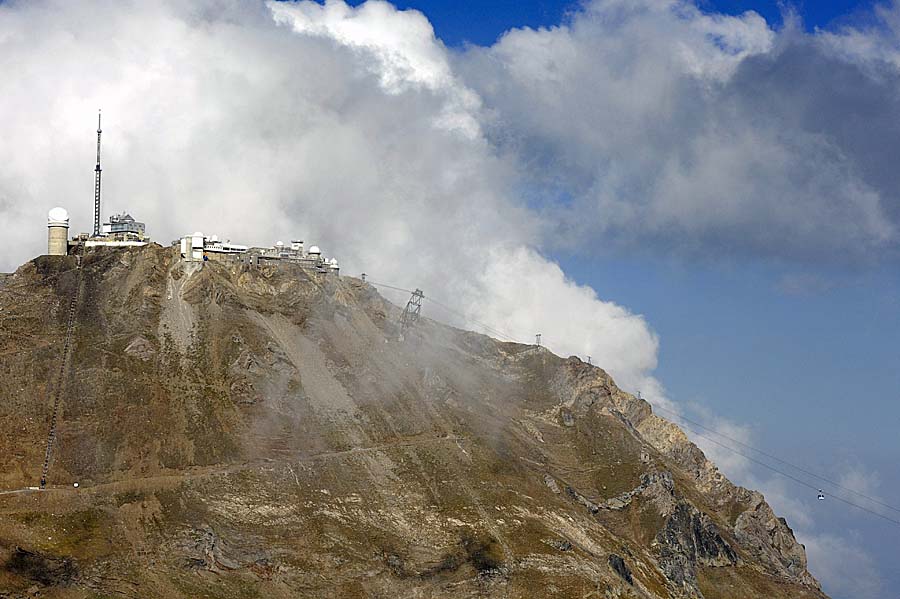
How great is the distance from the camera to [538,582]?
573ft

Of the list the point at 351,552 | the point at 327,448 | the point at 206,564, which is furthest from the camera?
the point at 327,448

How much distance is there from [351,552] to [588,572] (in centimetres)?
4026

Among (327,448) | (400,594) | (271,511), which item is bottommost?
(400,594)

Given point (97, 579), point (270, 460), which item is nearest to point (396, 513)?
point (270, 460)

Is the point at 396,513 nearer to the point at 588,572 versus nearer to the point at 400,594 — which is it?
the point at 400,594

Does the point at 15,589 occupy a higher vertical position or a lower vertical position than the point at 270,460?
lower

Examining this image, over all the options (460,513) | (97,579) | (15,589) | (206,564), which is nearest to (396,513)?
(460,513)

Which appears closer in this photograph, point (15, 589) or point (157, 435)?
point (15, 589)

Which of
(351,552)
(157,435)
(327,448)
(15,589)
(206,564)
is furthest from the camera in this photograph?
(327,448)

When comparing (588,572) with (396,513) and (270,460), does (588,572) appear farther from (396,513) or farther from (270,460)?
(270,460)

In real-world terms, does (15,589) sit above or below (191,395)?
below

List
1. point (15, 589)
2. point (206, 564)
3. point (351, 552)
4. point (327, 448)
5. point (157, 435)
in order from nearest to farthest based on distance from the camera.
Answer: point (15, 589), point (206, 564), point (351, 552), point (157, 435), point (327, 448)

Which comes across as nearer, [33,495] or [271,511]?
[33,495]

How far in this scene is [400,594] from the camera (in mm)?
168375
